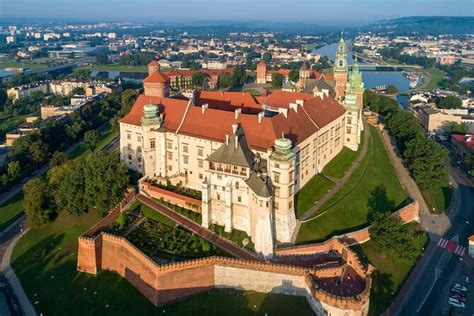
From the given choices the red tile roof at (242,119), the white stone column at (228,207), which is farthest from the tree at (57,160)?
the white stone column at (228,207)

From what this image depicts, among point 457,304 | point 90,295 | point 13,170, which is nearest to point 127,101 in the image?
point 13,170

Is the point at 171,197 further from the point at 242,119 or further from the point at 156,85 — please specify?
the point at 156,85

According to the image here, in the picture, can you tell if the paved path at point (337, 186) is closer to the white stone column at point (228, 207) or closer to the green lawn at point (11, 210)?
the white stone column at point (228, 207)

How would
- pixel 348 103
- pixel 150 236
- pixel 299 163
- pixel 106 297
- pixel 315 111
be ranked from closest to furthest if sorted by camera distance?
pixel 106 297
pixel 150 236
pixel 299 163
pixel 315 111
pixel 348 103

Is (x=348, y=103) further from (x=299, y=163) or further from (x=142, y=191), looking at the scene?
(x=142, y=191)

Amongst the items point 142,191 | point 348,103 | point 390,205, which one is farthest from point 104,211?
point 348,103

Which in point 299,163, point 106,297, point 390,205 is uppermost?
point 299,163

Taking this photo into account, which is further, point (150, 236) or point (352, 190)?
point (352, 190)
